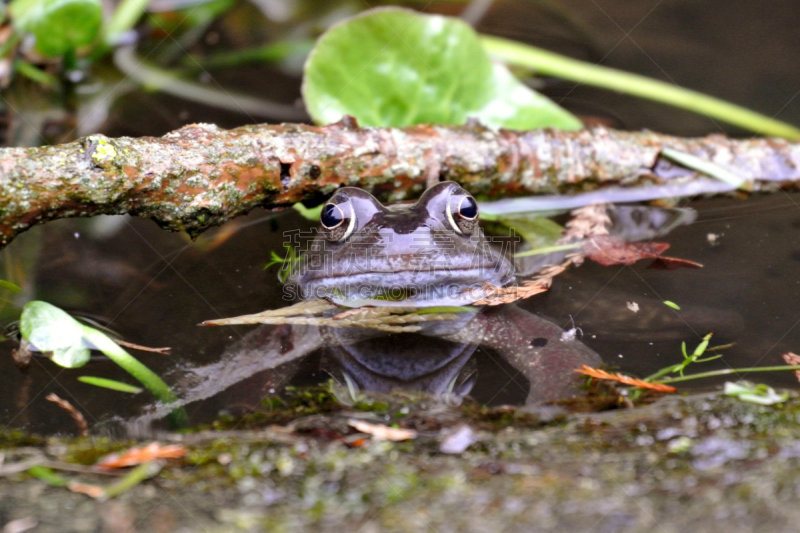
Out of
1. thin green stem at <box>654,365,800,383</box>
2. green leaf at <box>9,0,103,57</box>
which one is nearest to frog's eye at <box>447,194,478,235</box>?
thin green stem at <box>654,365,800,383</box>

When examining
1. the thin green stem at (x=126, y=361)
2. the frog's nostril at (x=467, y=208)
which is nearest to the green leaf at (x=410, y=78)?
the frog's nostril at (x=467, y=208)

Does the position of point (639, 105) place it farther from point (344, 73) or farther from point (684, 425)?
Result: point (684, 425)

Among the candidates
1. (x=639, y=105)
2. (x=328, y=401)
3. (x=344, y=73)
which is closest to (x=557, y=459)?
(x=328, y=401)

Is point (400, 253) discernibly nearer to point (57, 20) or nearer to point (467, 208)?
point (467, 208)

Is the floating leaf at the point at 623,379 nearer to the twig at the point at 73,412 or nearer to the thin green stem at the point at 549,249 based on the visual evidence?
the thin green stem at the point at 549,249

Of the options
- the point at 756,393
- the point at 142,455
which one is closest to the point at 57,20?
the point at 142,455

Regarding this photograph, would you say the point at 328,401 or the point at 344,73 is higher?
the point at 344,73

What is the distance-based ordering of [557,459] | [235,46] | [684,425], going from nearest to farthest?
[557,459] < [684,425] < [235,46]
